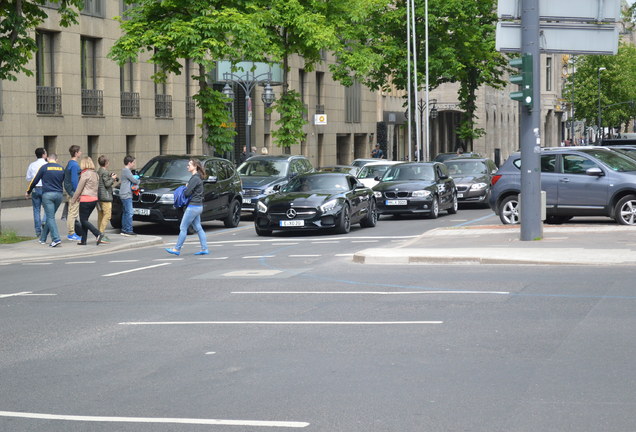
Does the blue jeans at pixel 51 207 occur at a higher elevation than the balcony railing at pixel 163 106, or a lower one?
lower

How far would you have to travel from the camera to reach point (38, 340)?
32.2 feet

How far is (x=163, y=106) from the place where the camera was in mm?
43250

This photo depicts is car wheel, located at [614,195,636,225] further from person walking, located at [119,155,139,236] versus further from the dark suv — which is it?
person walking, located at [119,155,139,236]

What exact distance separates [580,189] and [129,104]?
22342 millimetres

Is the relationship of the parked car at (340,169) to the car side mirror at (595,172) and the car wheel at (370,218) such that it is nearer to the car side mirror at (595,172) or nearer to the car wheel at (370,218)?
the car wheel at (370,218)

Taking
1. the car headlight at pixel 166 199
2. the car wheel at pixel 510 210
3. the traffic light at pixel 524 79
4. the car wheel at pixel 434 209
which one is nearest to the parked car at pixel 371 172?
the car wheel at pixel 434 209

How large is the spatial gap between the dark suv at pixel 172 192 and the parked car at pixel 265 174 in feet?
7.14

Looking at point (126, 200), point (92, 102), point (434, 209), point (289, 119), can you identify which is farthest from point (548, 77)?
point (126, 200)

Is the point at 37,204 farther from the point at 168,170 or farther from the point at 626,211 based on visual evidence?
the point at 626,211

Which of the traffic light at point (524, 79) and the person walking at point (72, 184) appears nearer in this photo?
the traffic light at point (524, 79)

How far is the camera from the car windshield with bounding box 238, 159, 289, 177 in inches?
1227

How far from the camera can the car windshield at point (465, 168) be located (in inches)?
1394

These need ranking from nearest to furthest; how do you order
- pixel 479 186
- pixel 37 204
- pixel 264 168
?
pixel 37 204 → pixel 264 168 → pixel 479 186

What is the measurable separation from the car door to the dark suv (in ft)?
26.4
